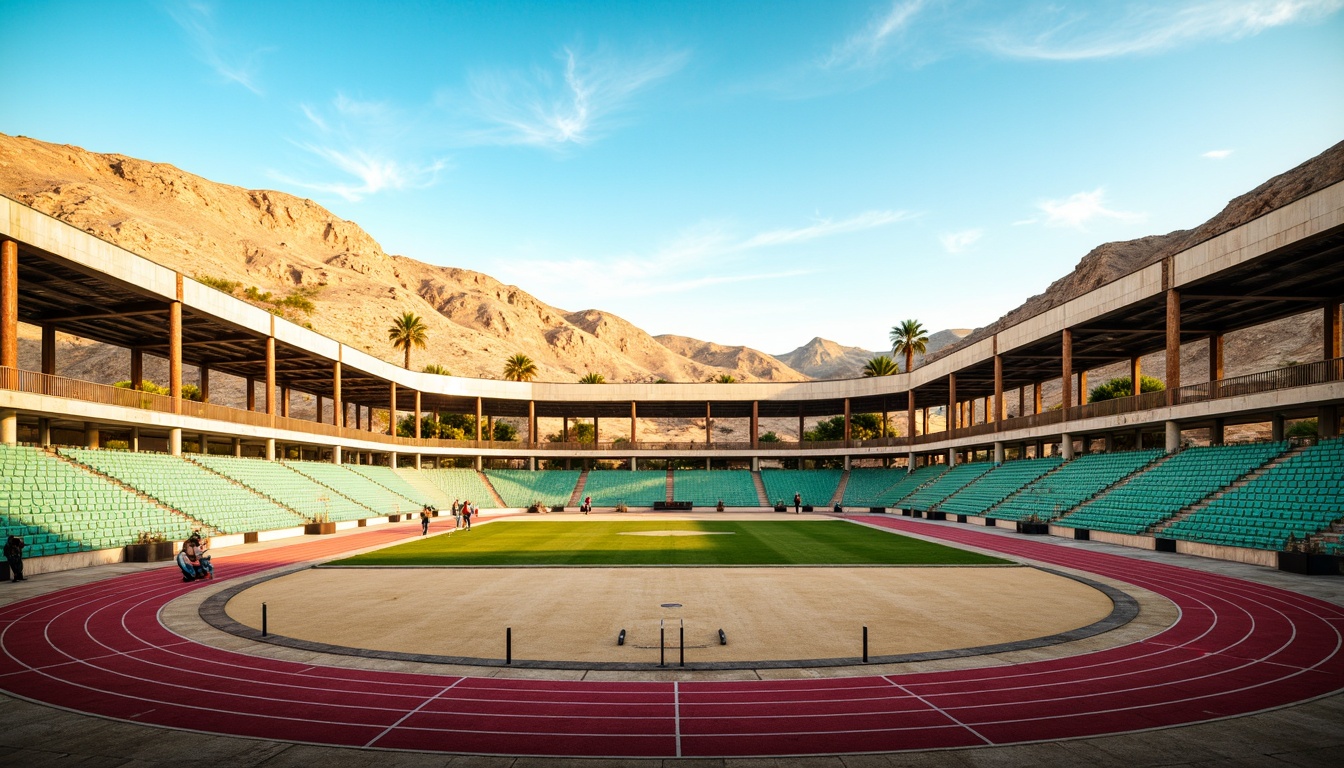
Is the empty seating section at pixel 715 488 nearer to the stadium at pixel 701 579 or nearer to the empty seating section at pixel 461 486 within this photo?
the stadium at pixel 701 579

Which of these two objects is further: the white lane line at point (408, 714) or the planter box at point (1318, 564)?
the planter box at point (1318, 564)

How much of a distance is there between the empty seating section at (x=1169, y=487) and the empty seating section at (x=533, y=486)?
48232mm

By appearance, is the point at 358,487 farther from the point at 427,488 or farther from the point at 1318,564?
the point at 1318,564

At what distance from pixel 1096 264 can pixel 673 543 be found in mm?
174641

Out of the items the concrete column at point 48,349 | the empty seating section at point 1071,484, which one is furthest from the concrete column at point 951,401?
the concrete column at point 48,349

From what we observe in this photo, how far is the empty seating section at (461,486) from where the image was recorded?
6669 cm

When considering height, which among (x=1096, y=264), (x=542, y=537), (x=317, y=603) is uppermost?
(x=1096, y=264)

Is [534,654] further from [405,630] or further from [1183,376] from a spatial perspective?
[1183,376]

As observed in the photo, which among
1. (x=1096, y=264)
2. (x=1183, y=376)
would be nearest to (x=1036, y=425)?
(x=1183, y=376)

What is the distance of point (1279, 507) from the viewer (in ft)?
90.7

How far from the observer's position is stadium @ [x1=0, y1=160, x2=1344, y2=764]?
10.6 meters

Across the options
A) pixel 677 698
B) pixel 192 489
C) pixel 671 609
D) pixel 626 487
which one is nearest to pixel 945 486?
pixel 626 487

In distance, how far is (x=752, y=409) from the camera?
80.9 meters

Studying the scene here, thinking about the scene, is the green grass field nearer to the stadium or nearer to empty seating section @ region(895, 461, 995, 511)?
the stadium
